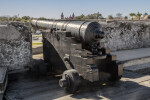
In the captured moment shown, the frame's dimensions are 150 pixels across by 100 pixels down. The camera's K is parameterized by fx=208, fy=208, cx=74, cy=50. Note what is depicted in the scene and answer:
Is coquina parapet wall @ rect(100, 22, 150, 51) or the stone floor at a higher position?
coquina parapet wall @ rect(100, 22, 150, 51)

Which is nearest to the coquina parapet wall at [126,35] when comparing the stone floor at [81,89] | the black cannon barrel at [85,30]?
the stone floor at [81,89]

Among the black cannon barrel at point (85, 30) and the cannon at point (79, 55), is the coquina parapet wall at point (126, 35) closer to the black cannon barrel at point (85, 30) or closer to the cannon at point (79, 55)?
the cannon at point (79, 55)

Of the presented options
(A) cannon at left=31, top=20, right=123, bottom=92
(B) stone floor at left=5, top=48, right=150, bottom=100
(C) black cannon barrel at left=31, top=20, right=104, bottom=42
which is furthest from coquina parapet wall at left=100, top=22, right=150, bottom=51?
(C) black cannon barrel at left=31, top=20, right=104, bottom=42

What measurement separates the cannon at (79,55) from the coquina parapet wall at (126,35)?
118 inches

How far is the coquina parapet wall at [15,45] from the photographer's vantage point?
475 cm

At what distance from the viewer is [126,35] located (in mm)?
7707

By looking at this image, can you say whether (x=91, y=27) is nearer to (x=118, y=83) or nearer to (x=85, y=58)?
(x=85, y=58)

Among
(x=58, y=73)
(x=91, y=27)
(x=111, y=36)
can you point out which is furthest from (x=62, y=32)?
(x=111, y=36)

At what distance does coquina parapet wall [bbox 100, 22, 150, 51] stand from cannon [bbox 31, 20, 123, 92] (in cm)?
299

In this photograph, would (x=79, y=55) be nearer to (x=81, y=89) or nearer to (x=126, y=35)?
(x=81, y=89)

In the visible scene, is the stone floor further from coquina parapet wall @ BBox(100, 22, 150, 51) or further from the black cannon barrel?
coquina parapet wall @ BBox(100, 22, 150, 51)

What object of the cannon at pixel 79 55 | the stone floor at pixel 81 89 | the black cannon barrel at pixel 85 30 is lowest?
the stone floor at pixel 81 89

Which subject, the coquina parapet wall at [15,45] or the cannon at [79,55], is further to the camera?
the coquina parapet wall at [15,45]

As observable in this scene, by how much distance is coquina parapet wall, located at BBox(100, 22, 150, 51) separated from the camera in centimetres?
721
